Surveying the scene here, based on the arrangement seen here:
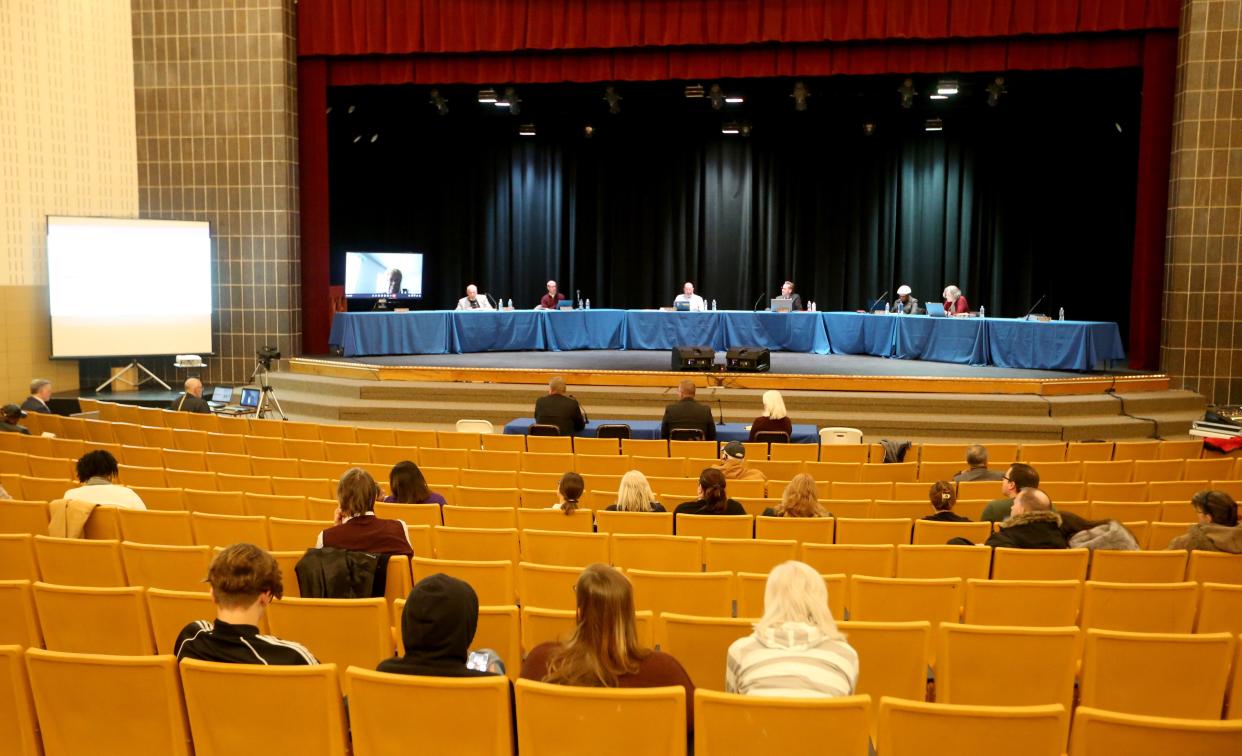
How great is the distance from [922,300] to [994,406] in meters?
7.54

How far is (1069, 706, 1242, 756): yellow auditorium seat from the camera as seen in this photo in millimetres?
2451

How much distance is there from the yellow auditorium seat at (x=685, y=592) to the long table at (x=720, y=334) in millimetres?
11058

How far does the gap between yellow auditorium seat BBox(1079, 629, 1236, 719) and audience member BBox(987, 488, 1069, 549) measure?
4.98ft

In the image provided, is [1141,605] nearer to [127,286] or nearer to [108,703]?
[108,703]

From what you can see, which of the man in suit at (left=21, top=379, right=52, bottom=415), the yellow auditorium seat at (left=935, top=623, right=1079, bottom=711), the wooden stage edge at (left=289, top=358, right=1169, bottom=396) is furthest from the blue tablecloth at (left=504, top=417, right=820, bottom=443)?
the yellow auditorium seat at (left=935, top=623, right=1079, bottom=711)

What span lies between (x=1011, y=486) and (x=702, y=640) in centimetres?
305

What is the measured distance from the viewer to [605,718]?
266 centimetres

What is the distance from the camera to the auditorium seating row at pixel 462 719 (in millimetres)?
2561

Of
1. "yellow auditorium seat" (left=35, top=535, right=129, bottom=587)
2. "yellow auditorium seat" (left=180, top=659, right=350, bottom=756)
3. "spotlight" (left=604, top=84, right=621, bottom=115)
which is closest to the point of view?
"yellow auditorium seat" (left=180, top=659, right=350, bottom=756)

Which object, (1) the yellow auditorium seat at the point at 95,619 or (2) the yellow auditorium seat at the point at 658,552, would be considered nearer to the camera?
(1) the yellow auditorium seat at the point at 95,619

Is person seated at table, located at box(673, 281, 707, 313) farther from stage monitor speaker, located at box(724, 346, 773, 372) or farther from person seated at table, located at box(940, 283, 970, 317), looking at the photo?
person seated at table, located at box(940, 283, 970, 317)

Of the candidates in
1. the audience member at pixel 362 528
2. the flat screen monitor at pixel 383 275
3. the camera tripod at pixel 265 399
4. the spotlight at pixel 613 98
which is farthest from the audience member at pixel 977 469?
the flat screen monitor at pixel 383 275

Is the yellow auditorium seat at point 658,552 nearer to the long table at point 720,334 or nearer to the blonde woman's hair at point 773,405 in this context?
the blonde woman's hair at point 773,405

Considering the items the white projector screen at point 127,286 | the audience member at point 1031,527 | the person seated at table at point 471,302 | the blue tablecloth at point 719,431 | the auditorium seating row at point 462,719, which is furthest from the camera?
the person seated at table at point 471,302
